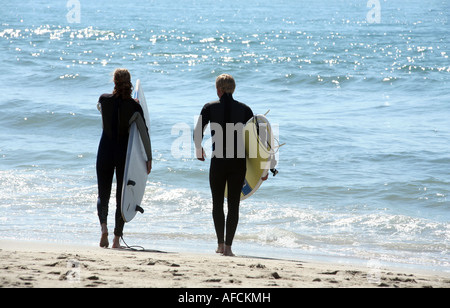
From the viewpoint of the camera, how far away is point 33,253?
14.9ft

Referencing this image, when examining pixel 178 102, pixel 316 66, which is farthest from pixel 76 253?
pixel 316 66

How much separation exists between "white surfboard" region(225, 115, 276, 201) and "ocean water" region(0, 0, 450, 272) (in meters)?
0.76

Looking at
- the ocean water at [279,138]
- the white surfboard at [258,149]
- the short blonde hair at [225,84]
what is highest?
the short blonde hair at [225,84]

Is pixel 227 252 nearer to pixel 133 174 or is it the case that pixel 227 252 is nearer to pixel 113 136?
pixel 133 174

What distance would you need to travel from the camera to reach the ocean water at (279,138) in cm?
637

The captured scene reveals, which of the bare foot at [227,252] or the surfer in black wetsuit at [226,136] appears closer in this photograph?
the surfer in black wetsuit at [226,136]

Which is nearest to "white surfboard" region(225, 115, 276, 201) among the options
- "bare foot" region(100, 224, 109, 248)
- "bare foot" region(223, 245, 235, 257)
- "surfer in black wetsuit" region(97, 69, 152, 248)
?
"bare foot" region(223, 245, 235, 257)

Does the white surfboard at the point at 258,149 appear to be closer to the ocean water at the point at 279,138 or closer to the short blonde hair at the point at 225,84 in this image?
the short blonde hair at the point at 225,84

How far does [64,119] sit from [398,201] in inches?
301

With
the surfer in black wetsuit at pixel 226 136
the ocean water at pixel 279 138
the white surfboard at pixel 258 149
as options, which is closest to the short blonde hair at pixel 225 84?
the surfer in black wetsuit at pixel 226 136

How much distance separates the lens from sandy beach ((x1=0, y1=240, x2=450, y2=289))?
3.60 metres

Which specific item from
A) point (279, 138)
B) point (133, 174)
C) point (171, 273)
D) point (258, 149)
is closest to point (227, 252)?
point (258, 149)

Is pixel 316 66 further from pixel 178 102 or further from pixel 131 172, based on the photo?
pixel 131 172

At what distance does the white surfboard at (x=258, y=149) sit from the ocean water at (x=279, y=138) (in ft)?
2.50
